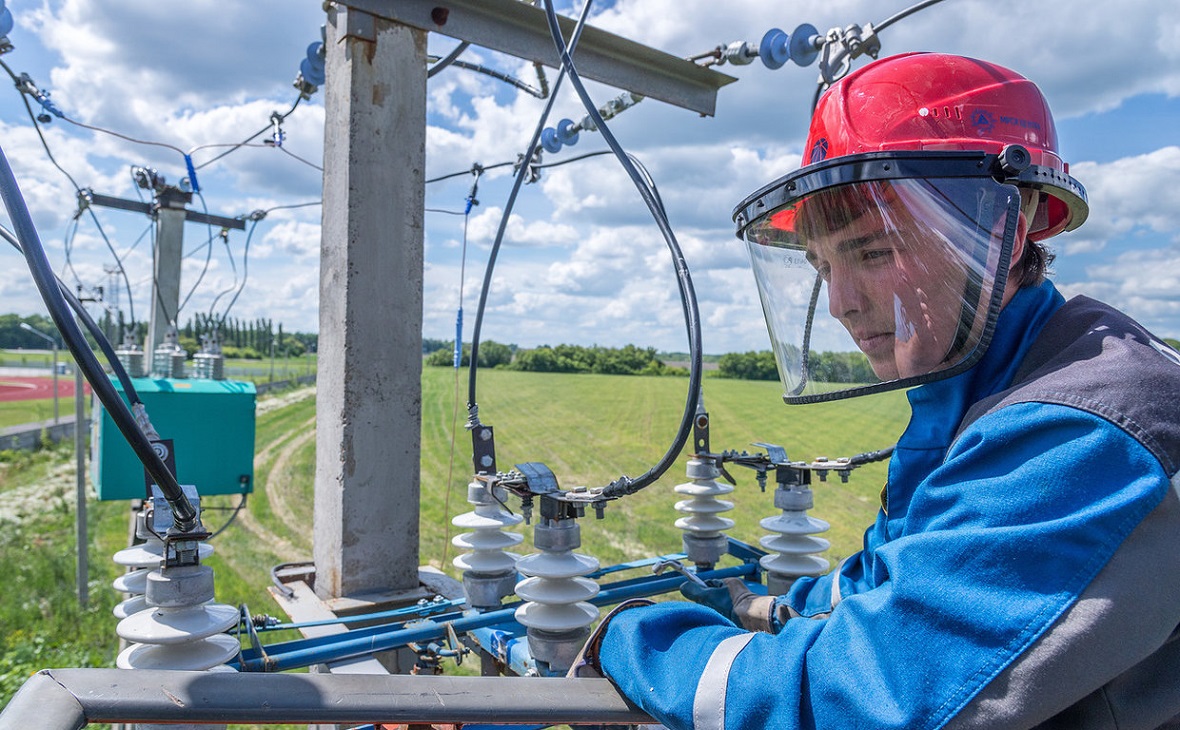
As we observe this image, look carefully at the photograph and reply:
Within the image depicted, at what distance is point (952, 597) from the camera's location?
91 centimetres

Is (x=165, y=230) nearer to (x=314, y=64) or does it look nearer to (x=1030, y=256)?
(x=314, y=64)

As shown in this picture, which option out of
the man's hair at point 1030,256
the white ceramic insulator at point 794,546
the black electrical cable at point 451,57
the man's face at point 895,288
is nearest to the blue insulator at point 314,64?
the black electrical cable at point 451,57

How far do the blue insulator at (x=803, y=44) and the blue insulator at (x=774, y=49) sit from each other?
4 cm

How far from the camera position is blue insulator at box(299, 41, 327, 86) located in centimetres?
410

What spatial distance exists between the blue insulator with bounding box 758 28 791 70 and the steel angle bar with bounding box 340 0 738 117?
52 centimetres

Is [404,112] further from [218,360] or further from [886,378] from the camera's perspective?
[218,360]

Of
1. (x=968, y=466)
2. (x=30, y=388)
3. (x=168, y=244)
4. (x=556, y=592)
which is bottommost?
(x=30, y=388)

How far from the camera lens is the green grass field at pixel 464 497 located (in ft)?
20.2

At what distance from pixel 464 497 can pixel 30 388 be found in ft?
156

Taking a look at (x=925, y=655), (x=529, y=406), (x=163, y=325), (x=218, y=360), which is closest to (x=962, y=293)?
(x=925, y=655)

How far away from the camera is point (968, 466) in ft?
3.32

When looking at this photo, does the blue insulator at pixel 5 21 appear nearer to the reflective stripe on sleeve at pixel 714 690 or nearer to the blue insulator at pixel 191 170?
the blue insulator at pixel 191 170

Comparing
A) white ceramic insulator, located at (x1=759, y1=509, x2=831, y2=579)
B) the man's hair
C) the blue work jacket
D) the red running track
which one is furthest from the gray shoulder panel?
the red running track

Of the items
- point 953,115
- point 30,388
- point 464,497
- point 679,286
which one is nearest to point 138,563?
point 679,286
